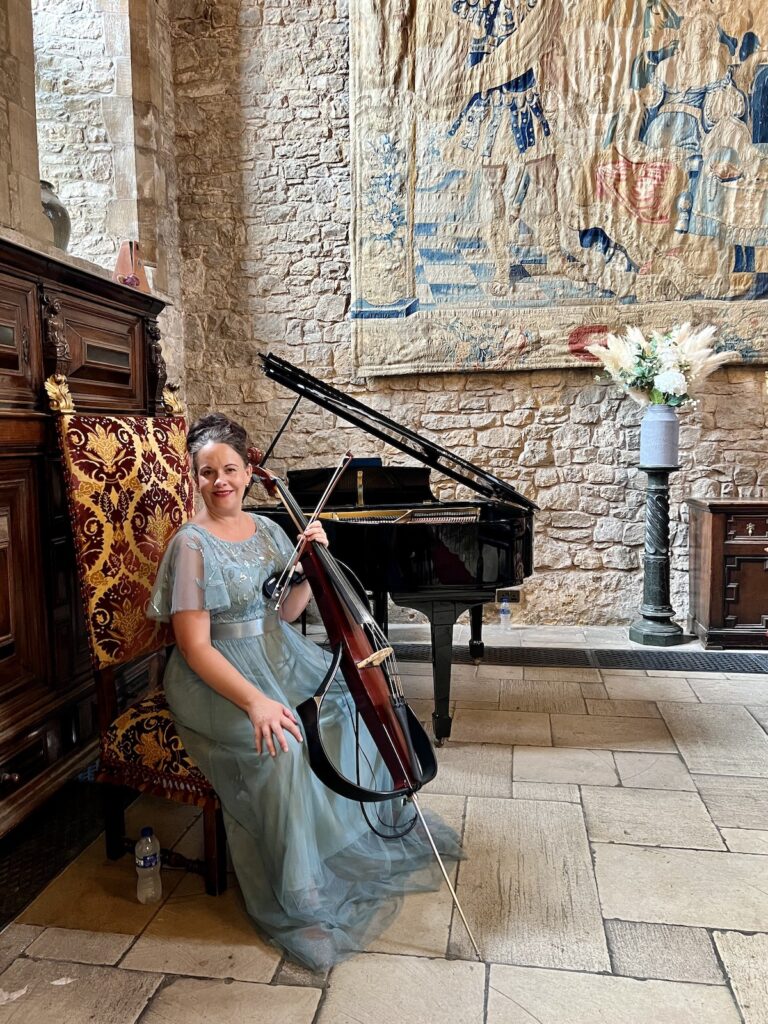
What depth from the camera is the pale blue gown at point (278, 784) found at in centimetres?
176

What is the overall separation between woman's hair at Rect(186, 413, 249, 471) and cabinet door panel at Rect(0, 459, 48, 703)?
587mm

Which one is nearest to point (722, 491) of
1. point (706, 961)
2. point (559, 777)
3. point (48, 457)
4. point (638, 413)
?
point (638, 413)

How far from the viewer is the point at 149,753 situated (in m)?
2.00

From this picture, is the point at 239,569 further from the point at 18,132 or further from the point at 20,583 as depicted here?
the point at 18,132

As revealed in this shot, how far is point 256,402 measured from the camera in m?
5.12

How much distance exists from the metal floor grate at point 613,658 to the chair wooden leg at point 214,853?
2.31 meters

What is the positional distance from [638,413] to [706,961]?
3.60 meters

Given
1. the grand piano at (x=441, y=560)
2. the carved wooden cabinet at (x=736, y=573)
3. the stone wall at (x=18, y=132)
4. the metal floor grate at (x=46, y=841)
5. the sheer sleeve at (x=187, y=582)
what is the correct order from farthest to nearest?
the carved wooden cabinet at (x=736, y=573), the stone wall at (x=18, y=132), the grand piano at (x=441, y=560), the metal floor grate at (x=46, y=841), the sheer sleeve at (x=187, y=582)

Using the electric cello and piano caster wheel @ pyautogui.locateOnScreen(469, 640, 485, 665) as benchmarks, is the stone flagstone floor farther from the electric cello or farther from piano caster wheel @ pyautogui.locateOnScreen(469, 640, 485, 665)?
piano caster wheel @ pyautogui.locateOnScreen(469, 640, 485, 665)

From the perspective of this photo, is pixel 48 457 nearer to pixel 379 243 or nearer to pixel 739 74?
pixel 379 243

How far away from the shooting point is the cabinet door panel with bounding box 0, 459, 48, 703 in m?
2.18

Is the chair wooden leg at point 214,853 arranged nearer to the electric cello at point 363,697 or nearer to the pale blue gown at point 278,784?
the pale blue gown at point 278,784

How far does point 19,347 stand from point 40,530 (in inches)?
22.0

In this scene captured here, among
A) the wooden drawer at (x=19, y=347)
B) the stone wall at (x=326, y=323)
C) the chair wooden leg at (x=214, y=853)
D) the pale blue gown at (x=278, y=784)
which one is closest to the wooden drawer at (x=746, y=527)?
the stone wall at (x=326, y=323)
